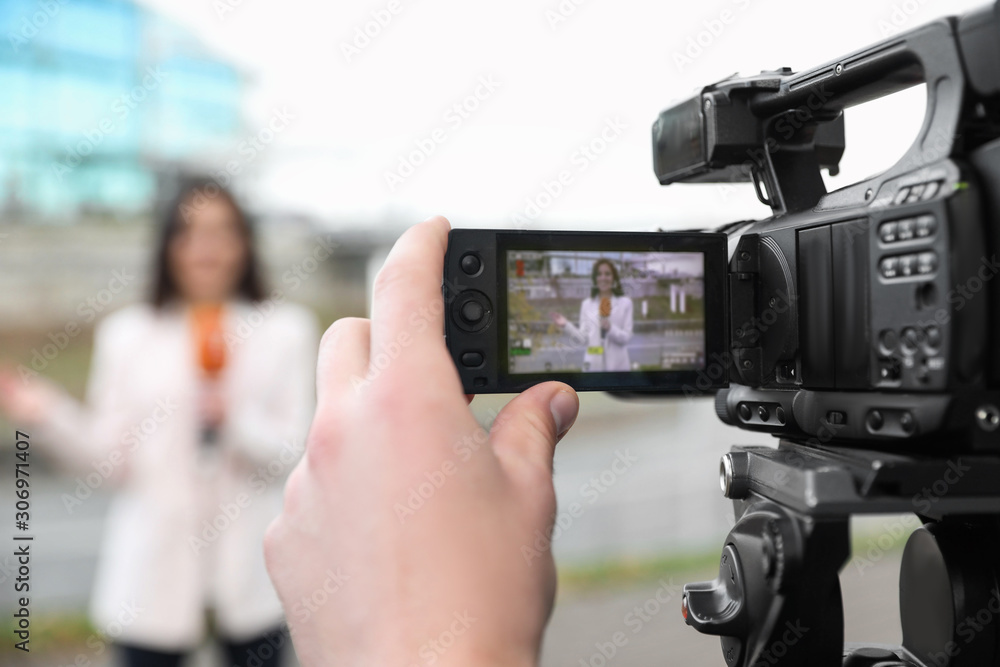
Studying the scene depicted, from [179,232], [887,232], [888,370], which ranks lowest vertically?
[888,370]

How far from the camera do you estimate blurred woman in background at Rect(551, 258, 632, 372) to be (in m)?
0.69

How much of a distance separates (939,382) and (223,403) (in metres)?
1.25

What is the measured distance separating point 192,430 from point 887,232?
1263 mm

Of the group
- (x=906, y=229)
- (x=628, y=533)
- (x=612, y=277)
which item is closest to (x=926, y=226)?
(x=906, y=229)

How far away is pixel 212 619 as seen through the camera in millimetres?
1424

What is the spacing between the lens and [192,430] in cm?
144

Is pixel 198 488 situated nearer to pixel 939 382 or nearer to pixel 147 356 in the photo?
pixel 147 356

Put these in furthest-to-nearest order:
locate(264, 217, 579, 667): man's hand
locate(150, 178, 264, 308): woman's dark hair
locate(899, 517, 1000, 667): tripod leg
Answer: locate(150, 178, 264, 308): woman's dark hair, locate(899, 517, 1000, 667): tripod leg, locate(264, 217, 579, 667): man's hand

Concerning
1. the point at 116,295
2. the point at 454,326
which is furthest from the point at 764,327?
the point at 116,295
